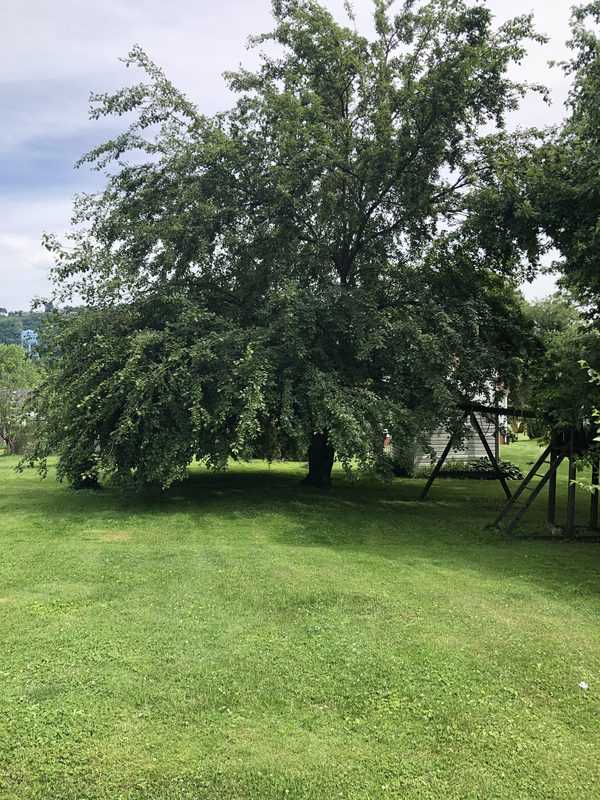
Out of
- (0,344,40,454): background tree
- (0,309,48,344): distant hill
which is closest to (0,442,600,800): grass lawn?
(0,344,40,454): background tree

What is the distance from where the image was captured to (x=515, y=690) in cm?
402

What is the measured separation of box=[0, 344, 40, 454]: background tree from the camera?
26578 millimetres

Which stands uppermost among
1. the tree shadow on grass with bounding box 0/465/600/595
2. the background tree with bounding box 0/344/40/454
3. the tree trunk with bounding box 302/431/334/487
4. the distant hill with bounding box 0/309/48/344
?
the distant hill with bounding box 0/309/48/344

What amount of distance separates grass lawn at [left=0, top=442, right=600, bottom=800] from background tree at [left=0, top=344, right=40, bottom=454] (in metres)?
17.6

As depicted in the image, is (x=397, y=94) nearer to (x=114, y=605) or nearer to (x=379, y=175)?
(x=379, y=175)

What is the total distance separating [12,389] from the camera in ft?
98.3

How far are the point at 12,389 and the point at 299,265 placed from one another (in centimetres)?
2271

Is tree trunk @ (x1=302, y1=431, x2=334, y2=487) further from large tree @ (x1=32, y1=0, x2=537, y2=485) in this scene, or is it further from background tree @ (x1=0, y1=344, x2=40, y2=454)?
background tree @ (x1=0, y1=344, x2=40, y2=454)

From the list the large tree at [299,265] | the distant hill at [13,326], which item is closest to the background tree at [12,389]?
the large tree at [299,265]

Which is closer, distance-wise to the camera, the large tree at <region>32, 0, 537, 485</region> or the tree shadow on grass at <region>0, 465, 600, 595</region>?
the tree shadow on grass at <region>0, 465, 600, 595</region>

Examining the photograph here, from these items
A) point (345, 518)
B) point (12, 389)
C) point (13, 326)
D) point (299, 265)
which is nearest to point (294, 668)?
point (345, 518)

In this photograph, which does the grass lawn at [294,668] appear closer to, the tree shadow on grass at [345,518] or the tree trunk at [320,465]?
the tree shadow on grass at [345,518]

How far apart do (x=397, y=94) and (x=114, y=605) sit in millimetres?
9574

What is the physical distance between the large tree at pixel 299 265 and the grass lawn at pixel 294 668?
101 inches
